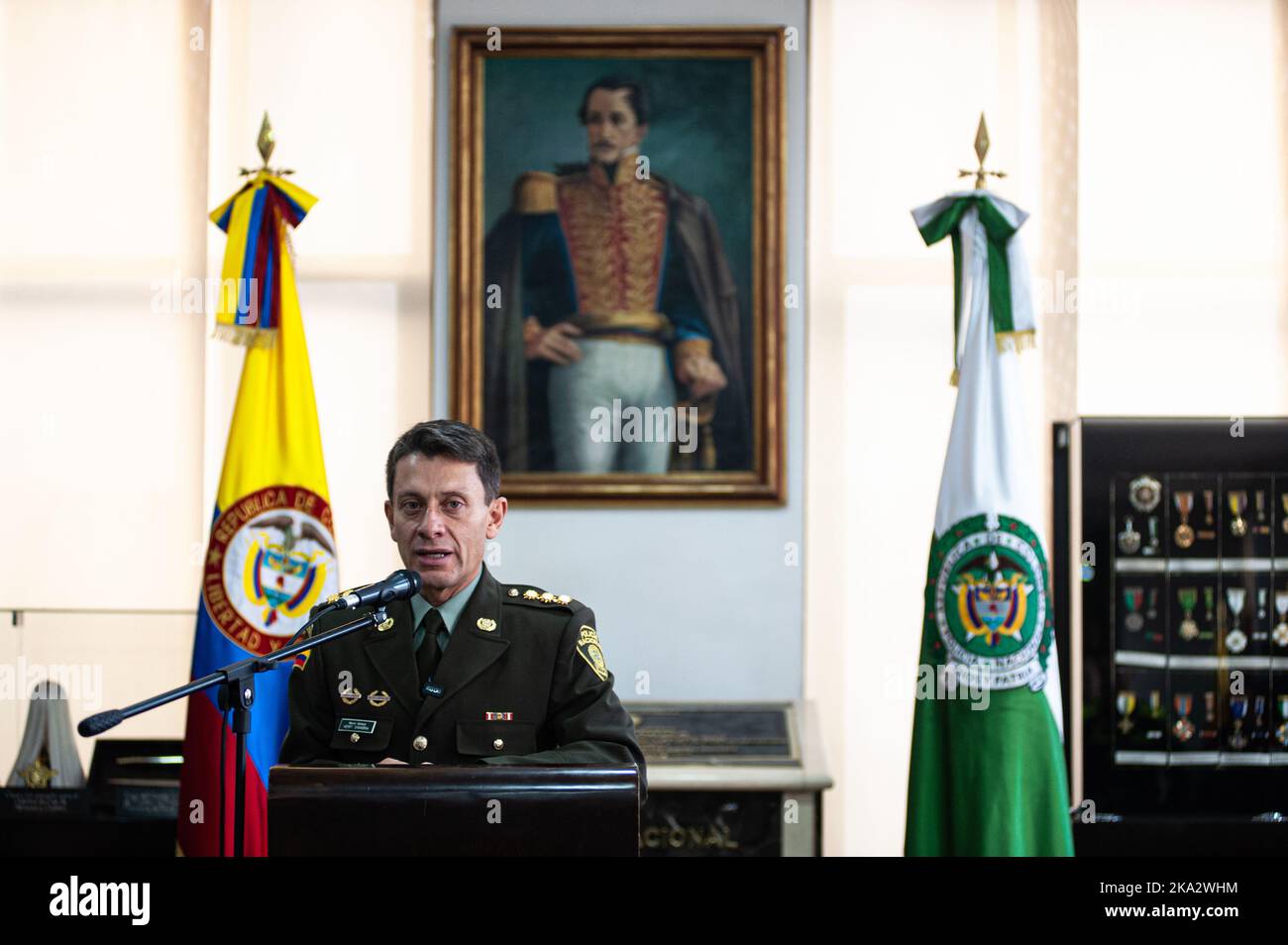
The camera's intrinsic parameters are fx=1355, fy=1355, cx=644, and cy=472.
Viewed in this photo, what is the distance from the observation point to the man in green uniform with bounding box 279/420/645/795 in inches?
91.7

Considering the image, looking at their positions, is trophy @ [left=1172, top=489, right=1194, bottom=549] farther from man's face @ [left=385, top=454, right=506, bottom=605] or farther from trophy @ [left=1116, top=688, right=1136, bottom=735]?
man's face @ [left=385, top=454, right=506, bottom=605]

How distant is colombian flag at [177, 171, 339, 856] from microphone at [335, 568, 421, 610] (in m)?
1.66

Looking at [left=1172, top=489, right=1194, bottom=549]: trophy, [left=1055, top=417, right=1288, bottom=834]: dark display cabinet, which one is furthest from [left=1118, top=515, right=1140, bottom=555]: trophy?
[left=1172, top=489, right=1194, bottom=549]: trophy

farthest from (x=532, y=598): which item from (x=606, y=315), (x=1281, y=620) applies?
(x=1281, y=620)

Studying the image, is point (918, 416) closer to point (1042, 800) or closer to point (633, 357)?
point (633, 357)

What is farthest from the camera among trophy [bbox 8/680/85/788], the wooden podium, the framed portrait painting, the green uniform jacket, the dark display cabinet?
the framed portrait painting

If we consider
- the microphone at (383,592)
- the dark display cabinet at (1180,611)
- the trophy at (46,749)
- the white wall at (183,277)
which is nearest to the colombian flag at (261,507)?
the trophy at (46,749)

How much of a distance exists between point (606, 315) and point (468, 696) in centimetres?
245

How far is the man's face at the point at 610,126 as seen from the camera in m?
4.67

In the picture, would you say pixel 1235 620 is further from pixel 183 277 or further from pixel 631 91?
pixel 183 277

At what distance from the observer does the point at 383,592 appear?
204 cm

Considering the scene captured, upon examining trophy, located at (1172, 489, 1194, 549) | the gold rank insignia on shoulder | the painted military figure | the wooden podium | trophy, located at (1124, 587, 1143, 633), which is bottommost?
the wooden podium

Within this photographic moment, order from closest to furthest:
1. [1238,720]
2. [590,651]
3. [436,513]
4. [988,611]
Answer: [436,513], [590,651], [988,611], [1238,720]
